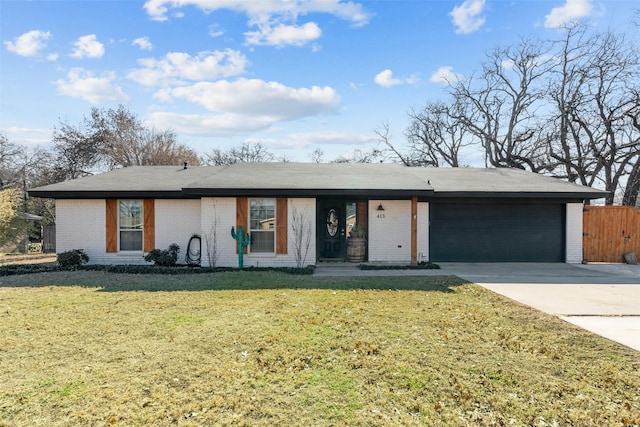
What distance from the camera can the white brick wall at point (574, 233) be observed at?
12.0 meters

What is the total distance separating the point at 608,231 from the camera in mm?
12375

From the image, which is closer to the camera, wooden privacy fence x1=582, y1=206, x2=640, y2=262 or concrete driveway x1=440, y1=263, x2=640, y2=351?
concrete driveway x1=440, y1=263, x2=640, y2=351

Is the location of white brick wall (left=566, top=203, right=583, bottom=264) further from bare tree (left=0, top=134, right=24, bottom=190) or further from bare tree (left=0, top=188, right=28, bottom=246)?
bare tree (left=0, top=134, right=24, bottom=190)

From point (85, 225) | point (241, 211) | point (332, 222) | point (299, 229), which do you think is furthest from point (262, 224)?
point (85, 225)

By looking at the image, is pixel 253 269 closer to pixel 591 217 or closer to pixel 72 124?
pixel 591 217

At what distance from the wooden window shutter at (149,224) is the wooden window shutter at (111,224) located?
2.99 ft

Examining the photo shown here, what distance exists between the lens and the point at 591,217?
40.4 feet

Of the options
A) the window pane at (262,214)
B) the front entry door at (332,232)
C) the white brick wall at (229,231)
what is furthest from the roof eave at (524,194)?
the window pane at (262,214)

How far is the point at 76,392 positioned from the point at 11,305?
459 cm

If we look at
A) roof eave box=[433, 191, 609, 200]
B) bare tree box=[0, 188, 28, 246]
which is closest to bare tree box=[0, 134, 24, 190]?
bare tree box=[0, 188, 28, 246]

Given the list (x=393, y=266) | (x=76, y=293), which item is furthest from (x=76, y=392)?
(x=393, y=266)

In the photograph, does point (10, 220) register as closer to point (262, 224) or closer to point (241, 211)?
point (241, 211)

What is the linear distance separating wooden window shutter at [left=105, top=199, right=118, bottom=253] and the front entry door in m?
6.37

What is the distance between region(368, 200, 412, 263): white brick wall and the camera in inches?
457
